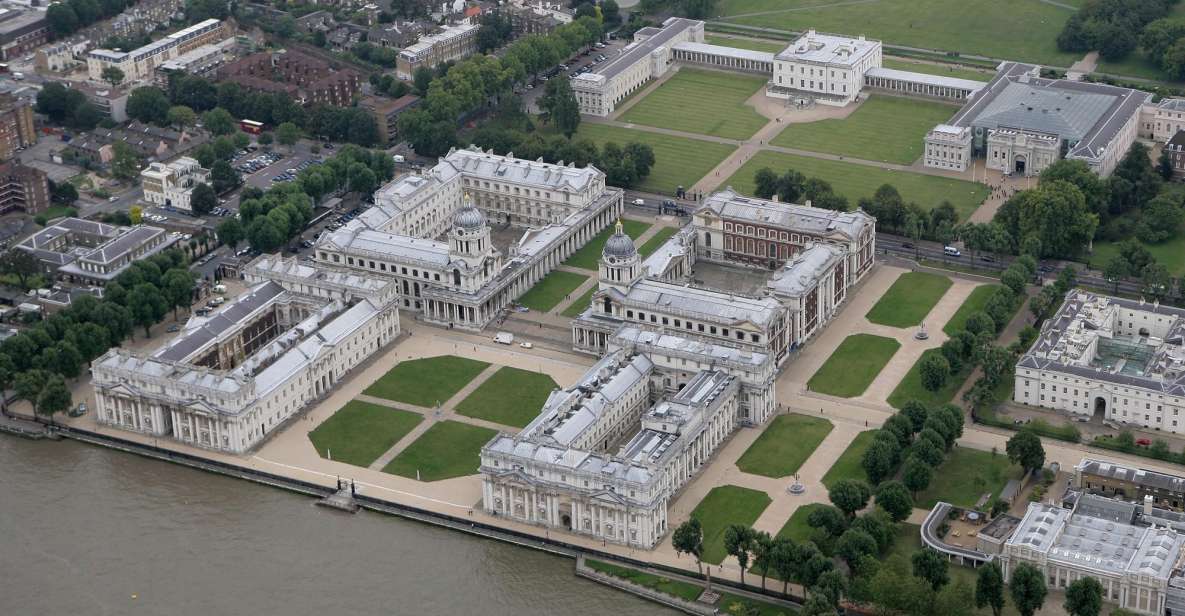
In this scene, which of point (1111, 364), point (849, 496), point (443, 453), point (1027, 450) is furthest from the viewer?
point (1111, 364)

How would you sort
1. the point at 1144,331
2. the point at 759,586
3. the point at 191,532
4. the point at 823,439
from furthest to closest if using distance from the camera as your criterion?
the point at 1144,331
the point at 823,439
the point at 191,532
the point at 759,586

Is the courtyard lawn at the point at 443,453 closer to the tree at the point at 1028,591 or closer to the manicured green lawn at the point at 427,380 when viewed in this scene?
the manicured green lawn at the point at 427,380

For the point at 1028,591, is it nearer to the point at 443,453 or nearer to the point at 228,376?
the point at 443,453

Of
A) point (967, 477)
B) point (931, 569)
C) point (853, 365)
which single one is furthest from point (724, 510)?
point (853, 365)

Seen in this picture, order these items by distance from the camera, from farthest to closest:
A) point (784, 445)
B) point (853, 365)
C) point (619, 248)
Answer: point (619, 248)
point (853, 365)
point (784, 445)

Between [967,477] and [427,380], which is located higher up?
[427,380]

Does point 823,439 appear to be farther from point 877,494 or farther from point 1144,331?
point 1144,331

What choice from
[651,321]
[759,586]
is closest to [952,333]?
[651,321]
